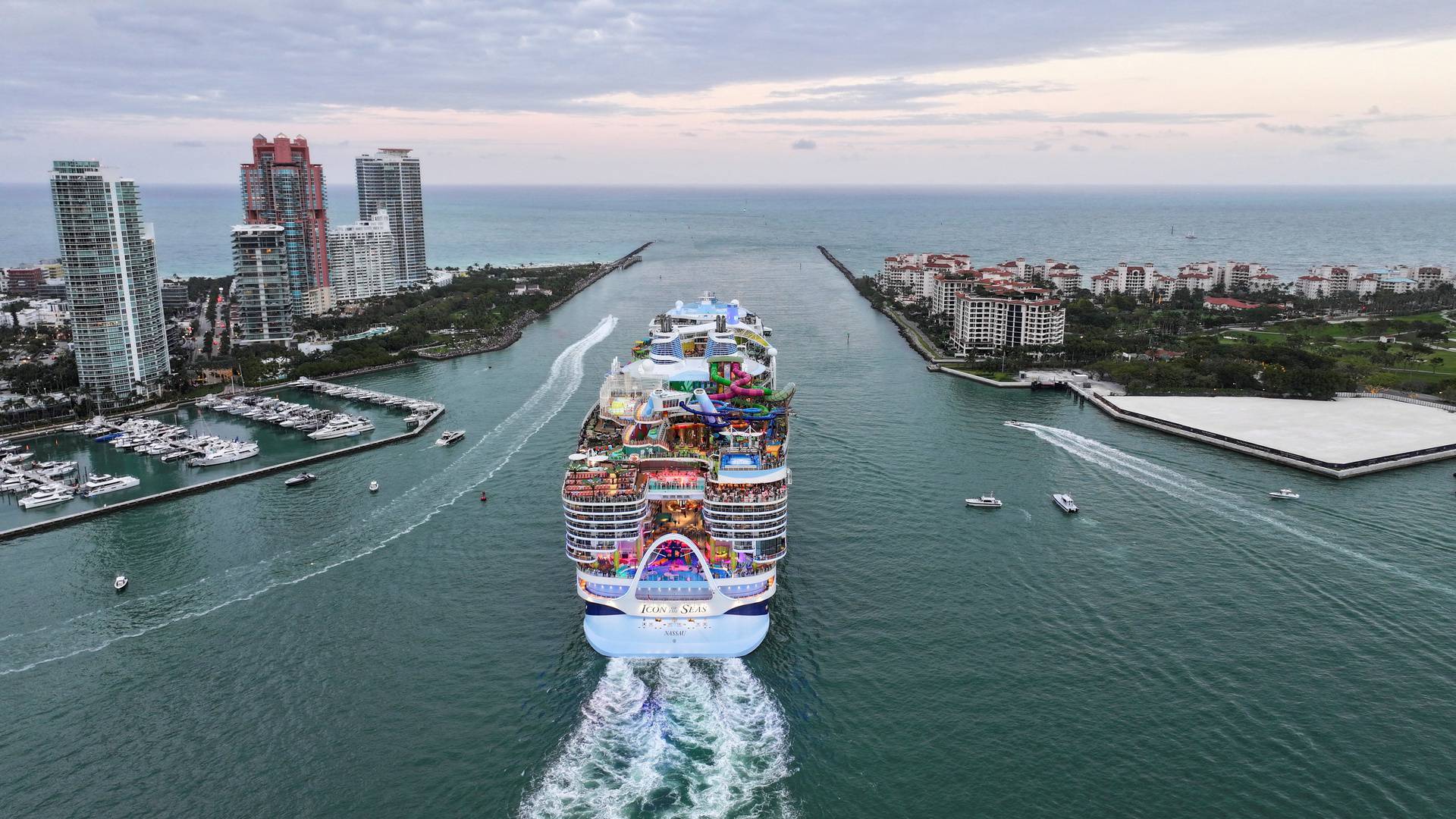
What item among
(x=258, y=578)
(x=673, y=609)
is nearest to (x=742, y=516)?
(x=673, y=609)

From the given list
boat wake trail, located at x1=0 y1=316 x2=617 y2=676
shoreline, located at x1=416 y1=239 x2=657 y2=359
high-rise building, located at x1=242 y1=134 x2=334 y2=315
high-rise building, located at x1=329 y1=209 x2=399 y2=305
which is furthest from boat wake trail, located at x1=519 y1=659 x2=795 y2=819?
high-rise building, located at x1=329 y1=209 x2=399 y2=305

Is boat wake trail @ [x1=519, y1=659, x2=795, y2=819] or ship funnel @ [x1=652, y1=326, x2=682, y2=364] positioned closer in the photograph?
boat wake trail @ [x1=519, y1=659, x2=795, y2=819]

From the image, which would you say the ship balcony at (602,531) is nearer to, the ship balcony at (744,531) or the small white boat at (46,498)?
the ship balcony at (744,531)

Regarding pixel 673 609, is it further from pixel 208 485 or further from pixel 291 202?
pixel 291 202

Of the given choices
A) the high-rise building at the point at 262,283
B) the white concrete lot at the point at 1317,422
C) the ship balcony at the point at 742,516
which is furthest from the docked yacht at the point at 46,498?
the white concrete lot at the point at 1317,422

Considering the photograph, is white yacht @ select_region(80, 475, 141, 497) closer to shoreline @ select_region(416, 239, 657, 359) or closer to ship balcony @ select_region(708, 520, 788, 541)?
shoreline @ select_region(416, 239, 657, 359)

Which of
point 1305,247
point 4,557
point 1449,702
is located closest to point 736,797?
point 1449,702
